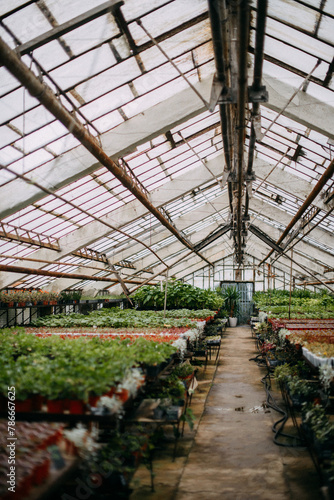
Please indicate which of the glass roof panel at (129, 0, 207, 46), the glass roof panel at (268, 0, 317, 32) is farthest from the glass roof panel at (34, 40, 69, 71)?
the glass roof panel at (268, 0, 317, 32)

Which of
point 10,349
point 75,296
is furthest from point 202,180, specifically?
point 10,349

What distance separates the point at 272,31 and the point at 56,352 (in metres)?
4.76

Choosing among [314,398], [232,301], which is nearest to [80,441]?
[314,398]

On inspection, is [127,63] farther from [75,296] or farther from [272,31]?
[75,296]

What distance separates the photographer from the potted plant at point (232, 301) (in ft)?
64.1

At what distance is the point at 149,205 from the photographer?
27.4 feet

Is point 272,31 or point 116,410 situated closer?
point 116,410

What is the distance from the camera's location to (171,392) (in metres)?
4.79

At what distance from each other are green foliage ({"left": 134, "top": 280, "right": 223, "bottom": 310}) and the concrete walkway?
4793mm

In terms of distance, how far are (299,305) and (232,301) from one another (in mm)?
5271

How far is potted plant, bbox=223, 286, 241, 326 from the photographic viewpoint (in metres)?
19.5

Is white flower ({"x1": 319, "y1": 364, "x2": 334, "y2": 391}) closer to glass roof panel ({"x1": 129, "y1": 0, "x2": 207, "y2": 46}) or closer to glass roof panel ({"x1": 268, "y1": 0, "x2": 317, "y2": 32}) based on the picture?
glass roof panel ({"x1": 268, "y1": 0, "x2": 317, "y2": 32})

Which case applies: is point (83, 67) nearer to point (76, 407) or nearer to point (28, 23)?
point (28, 23)

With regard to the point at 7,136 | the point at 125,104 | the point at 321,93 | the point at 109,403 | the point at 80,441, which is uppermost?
the point at 321,93
